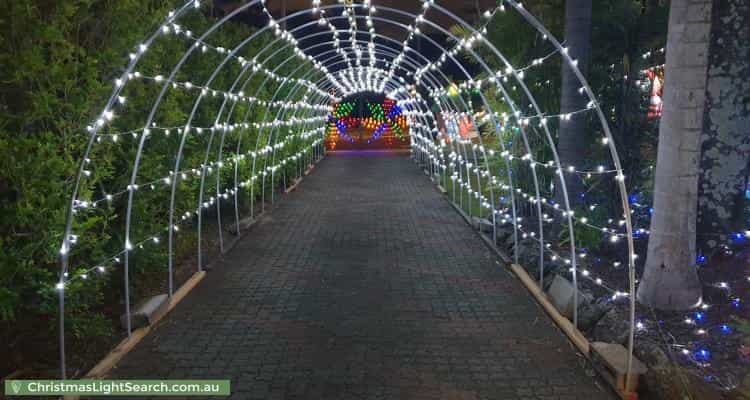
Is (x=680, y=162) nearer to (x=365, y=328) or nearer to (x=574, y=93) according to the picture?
(x=574, y=93)

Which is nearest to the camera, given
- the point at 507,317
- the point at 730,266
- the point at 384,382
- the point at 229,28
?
the point at 384,382

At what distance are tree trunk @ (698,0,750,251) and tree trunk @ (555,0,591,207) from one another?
167 cm

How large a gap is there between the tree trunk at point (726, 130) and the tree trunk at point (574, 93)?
1670mm

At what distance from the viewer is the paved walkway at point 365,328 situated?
436 centimetres

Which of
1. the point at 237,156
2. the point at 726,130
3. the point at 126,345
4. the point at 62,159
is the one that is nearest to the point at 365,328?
the point at 126,345

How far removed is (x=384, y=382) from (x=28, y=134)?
11.4 feet

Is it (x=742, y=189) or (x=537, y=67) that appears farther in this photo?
(x=537, y=67)

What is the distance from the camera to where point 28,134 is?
187 inches

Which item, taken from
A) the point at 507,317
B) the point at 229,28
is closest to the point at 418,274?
the point at 507,317

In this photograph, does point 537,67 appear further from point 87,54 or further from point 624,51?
point 87,54

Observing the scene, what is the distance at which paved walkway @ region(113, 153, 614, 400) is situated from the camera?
14.3ft

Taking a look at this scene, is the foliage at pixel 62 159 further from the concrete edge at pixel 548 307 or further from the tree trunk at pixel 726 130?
the tree trunk at pixel 726 130

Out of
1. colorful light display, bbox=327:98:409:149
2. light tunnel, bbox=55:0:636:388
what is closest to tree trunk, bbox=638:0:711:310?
light tunnel, bbox=55:0:636:388

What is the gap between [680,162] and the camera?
5328 millimetres
